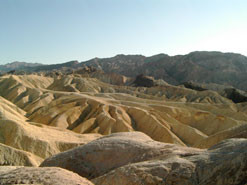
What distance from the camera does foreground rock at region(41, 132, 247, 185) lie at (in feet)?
19.5

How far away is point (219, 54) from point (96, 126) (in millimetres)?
130496

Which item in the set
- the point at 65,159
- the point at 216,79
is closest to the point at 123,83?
the point at 216,79

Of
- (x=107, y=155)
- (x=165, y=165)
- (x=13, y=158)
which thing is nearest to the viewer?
(x=165, y=165)

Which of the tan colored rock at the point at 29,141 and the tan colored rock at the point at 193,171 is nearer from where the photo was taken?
the tan colored rock at the point at 193,171

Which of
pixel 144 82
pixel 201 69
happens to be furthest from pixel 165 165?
pixel 201 69

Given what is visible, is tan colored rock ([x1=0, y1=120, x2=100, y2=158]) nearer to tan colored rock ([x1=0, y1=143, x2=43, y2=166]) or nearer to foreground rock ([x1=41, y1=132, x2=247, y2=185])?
tan colored rock ([x1=0, y1=143, x2=43, y2=166])

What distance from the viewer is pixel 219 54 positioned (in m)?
148

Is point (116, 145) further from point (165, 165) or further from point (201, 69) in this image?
point (201, 69)

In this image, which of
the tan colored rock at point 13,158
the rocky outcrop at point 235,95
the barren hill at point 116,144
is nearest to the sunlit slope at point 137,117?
the barren hill at point 116,144

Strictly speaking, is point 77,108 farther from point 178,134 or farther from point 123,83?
point 123,83

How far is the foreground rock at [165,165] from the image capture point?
235 inches

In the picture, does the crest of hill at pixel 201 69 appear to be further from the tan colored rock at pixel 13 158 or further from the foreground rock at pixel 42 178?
the foreground rock at pixel 42 178

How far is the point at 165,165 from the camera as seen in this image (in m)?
6.81

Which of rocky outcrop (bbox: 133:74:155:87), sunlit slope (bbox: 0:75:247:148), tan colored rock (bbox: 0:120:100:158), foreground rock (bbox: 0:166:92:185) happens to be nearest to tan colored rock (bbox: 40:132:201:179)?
foreground rock (bbox: 0:166:92:185)
